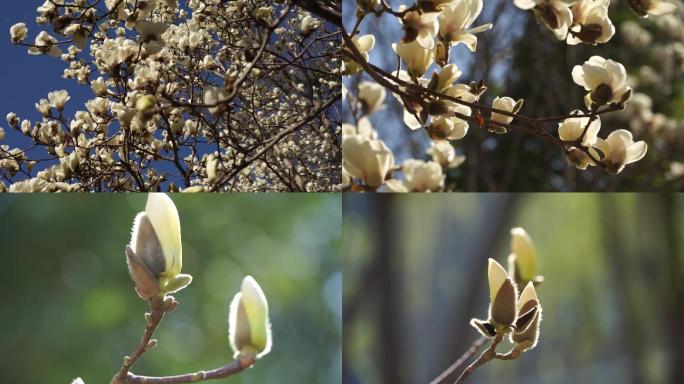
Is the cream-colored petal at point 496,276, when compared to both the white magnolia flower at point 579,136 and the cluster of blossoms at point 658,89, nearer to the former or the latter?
the white magnolia flower at point 579,136

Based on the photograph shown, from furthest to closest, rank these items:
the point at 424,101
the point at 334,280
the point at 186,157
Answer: the point at 334,280 → the point at 186,157 → the point at 424,101

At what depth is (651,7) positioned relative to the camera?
0.78 metres

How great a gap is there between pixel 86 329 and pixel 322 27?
24.0 inches

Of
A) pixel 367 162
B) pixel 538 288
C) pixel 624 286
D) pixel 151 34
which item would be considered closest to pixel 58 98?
pixel 151 34

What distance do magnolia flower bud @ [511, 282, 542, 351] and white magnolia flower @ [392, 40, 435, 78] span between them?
0.89 feet

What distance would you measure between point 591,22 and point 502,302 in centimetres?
33

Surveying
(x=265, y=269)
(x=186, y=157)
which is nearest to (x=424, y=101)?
(x=186, y=157)

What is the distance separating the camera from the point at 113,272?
118 centimetres

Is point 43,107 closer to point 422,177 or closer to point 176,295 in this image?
Answer: point 176,295

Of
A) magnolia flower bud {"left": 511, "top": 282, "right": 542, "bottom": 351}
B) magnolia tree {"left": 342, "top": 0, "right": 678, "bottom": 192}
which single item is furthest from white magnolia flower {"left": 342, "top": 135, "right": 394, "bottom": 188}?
magnolia flower bud {"left": 511, "top": 282, "right": 542, "bottom": 351}

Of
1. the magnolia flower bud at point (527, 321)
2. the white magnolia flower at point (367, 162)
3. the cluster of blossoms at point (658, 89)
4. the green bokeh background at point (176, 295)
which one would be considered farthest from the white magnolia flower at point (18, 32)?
the cluster of blossoms at point (658, 89)

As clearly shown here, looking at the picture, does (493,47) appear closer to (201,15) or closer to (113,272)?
(201,15)

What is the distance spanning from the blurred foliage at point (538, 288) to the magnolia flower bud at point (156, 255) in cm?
62

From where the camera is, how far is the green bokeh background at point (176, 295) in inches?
43.4
